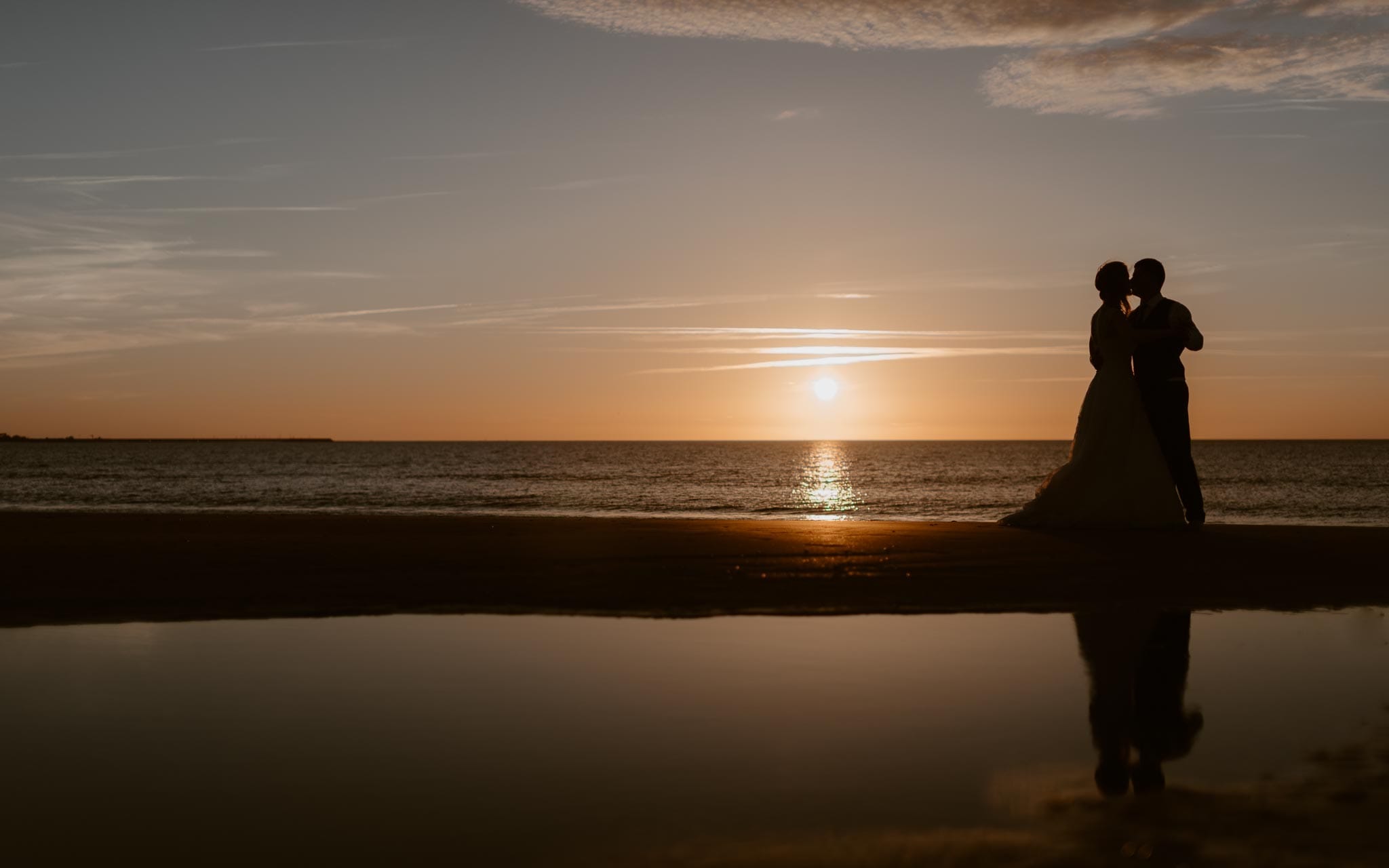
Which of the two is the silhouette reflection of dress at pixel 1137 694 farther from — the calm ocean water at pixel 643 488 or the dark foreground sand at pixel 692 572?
the calm ocean water at pixel 643 488

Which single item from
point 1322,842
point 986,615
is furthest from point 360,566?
point 1322,842

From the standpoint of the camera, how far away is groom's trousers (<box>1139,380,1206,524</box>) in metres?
12.0

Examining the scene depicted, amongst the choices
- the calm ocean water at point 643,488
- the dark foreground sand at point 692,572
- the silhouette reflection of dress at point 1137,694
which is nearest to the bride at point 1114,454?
the dark foreground sand at point 692,572

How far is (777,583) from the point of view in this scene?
359 inches

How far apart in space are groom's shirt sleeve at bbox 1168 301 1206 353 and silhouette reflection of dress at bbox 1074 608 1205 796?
14.8ft

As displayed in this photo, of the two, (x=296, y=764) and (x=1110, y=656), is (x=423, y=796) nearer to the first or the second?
(x=296, y=764)

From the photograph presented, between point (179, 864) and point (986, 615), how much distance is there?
6007 millimetres

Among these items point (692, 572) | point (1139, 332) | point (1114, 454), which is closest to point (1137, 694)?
point (692, 572)

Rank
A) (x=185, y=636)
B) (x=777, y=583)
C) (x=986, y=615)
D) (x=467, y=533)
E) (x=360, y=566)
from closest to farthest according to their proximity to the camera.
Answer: (x=185, y=636), (x=986, y=615), (x=777, y=583), (x=360, y=566), (x=467, y=533)

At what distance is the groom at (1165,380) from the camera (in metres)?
12.0

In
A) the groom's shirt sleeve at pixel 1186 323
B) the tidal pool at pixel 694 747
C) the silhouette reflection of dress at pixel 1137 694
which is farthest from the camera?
the groom's shirt sleeve at pixel 1186 323

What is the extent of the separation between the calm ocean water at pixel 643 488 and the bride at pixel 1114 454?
18.3 meters

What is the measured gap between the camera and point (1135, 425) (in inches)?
480

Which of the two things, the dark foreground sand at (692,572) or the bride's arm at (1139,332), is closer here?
the dark foreground sand at (692,572)
